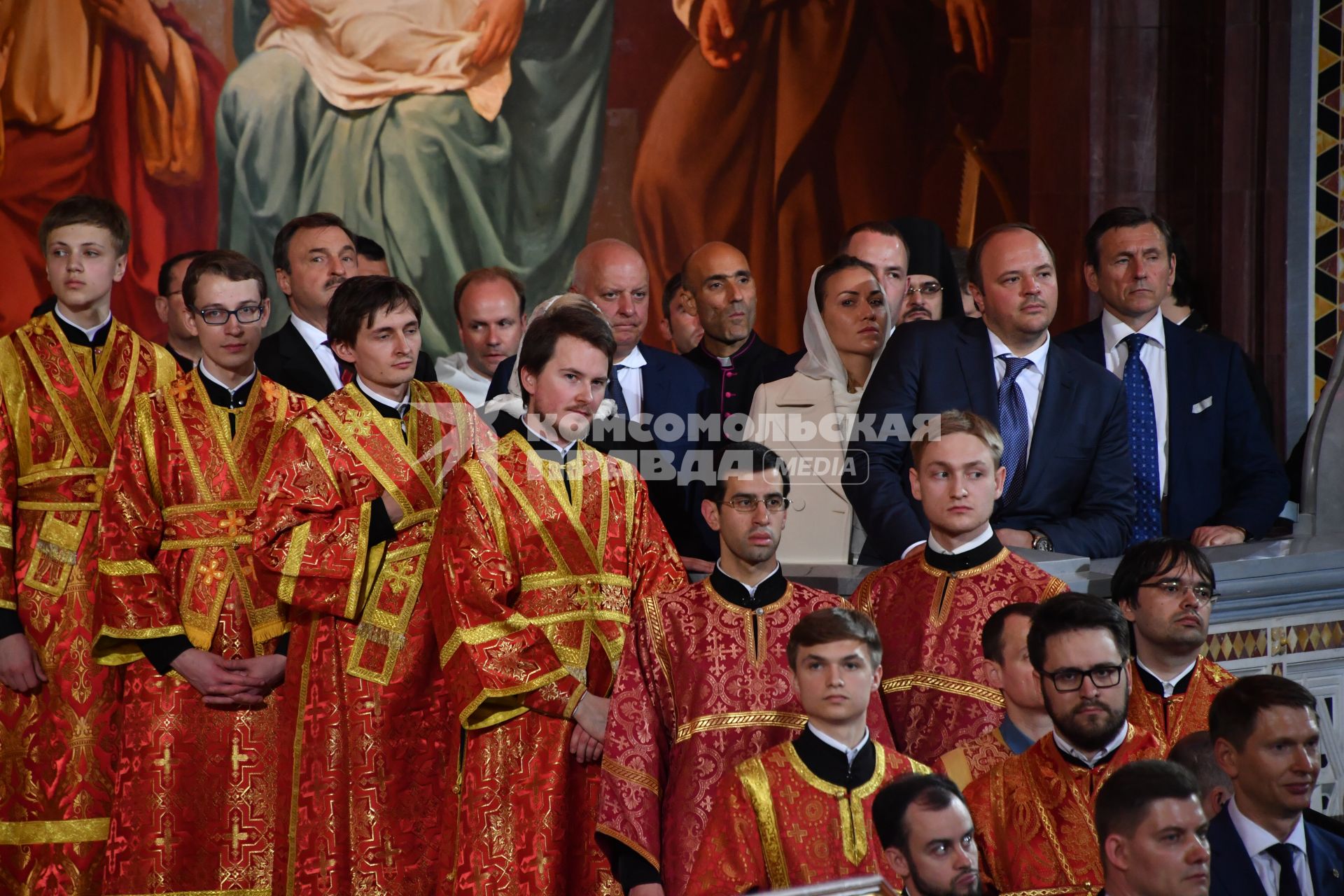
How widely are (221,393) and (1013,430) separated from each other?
2413 millimetres

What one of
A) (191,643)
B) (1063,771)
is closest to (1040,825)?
(1063,771)

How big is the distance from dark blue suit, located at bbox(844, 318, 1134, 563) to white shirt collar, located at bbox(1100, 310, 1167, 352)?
0.46 meters

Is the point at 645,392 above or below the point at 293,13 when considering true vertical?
below

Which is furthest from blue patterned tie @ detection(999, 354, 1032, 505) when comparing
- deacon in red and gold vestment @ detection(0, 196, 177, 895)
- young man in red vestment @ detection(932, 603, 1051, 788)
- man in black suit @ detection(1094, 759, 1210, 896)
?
deacon in red and gold vestment @ detection(0, 196, 177, 895)

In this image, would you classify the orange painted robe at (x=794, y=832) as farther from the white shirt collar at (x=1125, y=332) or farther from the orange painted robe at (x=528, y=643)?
the white shirt collar at (x=1125, y=332)

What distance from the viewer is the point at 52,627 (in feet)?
18.4

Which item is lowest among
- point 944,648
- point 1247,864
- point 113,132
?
point 1247,864

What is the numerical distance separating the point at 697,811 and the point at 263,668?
1.53 m

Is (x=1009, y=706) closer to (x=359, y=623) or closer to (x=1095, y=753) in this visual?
(x=1095, y=753)

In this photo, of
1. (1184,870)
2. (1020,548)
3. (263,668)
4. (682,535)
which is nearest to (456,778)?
(263,668)

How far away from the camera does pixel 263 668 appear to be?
539 centimetres

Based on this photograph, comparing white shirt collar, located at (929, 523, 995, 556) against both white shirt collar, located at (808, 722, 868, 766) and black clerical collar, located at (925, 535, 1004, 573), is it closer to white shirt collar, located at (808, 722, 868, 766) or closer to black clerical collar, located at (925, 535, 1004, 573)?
black clerical collar, located at (925, 535, 1004, 573)

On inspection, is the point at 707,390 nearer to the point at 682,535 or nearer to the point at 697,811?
the point at 682,535

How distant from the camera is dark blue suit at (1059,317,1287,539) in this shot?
19.8 feet
